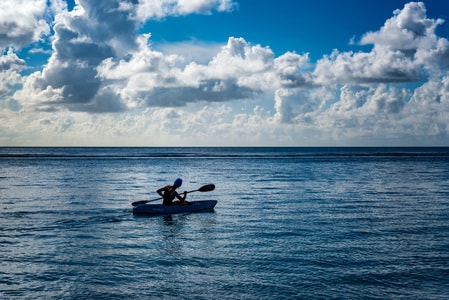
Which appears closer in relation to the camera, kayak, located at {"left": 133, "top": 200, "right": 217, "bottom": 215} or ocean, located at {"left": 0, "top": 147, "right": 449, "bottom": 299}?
ocean, located at {"left": 0, "top": 147, "right": 449, "bottom": 299}

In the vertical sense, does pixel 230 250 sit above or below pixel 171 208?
below

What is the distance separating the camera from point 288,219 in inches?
963

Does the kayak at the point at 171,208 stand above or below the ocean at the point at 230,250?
above

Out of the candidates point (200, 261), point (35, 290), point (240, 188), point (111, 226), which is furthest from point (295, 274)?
point (240, 188)

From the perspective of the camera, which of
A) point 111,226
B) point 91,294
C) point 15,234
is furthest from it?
point 111,226

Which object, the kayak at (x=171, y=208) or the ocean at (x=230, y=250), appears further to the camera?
the kayak at (x=171, y=208)

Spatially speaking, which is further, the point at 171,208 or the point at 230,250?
the point at 171,208

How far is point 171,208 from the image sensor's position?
27.6 m

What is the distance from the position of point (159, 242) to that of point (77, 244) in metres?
3.53

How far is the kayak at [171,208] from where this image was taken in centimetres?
2666

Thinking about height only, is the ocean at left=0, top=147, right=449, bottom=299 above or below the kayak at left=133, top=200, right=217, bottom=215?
below

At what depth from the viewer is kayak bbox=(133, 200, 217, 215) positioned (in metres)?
26.7

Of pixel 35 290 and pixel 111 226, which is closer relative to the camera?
pixel 35 290

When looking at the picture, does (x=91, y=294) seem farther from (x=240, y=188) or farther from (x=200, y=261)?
(x=240, y=188)
